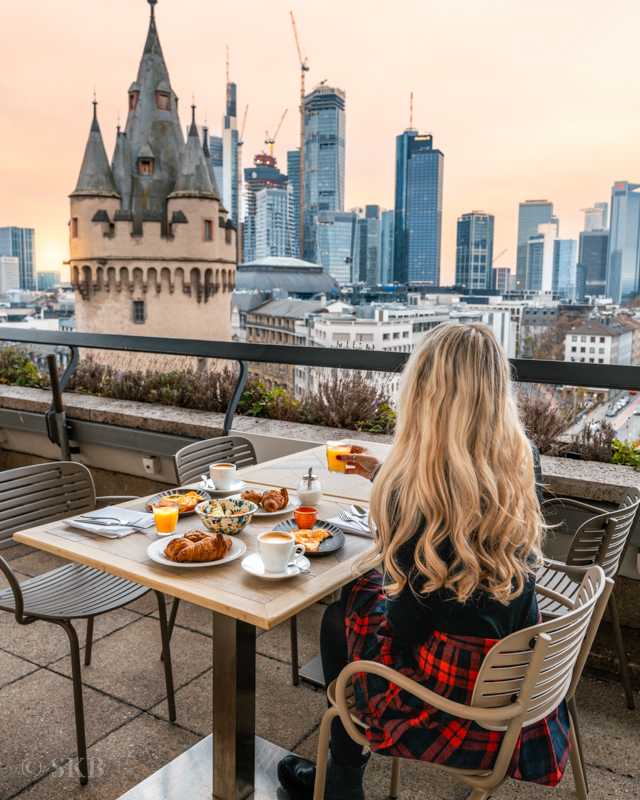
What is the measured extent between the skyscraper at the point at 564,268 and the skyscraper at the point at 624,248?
326 cm

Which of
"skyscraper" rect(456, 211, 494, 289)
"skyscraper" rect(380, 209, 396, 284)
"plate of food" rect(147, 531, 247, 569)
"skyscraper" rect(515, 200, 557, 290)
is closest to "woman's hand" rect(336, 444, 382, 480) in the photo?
"plate of food" rect(147, 531, 247, 569)

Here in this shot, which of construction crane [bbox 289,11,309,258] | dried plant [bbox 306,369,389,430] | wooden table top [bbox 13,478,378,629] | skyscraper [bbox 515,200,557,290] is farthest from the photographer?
construction crane [bbox 289,11,309,258]

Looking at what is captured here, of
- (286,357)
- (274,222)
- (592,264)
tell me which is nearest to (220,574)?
(286,357)

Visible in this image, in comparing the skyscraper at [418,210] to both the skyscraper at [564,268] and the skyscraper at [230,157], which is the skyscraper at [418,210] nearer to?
the skyscraper at [564,268]

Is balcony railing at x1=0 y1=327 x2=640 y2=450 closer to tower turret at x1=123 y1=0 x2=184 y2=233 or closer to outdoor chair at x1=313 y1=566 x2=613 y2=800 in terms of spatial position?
outdoor chair at x1=313 y1=566 x2=613 y2=800

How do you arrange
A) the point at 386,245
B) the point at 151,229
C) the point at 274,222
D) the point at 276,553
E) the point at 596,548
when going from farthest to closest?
1. the point at 274,222
2. the point at 386,245
3. the point at 151,229
4. the point at 596,548
5. the point at 276,553

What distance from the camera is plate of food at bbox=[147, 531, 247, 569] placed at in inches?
60.2

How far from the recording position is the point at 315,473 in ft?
7.80

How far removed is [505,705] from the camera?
4.17 ft

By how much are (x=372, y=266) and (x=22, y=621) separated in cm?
8839

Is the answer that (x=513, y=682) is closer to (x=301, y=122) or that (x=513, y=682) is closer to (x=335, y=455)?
(x=335, y=455)

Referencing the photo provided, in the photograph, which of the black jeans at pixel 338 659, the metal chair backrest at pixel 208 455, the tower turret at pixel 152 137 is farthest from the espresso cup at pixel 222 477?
the tower turret at pixel 152 137

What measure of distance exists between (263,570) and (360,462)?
0.75 metres

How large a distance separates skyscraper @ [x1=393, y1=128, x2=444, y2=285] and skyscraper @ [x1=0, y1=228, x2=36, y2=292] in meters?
42.1
